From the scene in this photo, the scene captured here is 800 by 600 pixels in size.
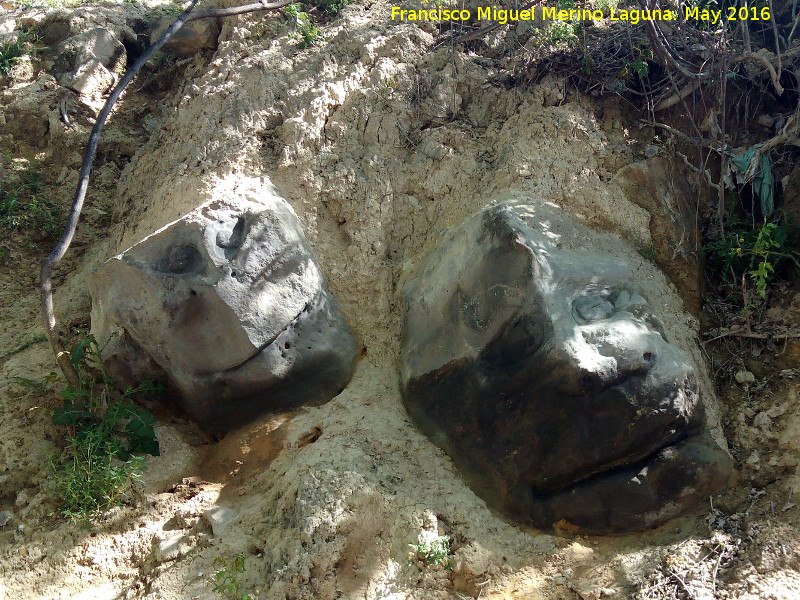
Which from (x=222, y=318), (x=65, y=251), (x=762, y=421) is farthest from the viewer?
(x=65, y=251)

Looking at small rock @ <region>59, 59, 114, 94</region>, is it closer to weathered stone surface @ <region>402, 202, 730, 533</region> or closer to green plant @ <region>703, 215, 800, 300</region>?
weathered stone surface @ <region>402, 202, 730, 533</region>

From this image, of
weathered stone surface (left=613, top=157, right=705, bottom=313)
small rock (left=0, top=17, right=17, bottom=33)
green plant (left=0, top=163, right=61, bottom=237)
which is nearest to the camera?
weathered stone surface (left=613, top=157, right=705, bottom=313)

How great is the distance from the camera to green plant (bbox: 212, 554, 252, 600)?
8.77ft

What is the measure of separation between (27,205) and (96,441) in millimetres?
1970

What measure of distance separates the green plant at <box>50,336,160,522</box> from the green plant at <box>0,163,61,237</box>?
4.40ft

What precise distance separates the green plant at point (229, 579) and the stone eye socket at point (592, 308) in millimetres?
1664

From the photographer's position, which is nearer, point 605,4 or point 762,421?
point 762,421

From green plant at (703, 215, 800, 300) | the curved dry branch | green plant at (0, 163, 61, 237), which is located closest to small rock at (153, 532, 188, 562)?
the curved dry branch

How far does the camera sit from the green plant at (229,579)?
8.77 ft

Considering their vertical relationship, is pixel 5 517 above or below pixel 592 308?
below

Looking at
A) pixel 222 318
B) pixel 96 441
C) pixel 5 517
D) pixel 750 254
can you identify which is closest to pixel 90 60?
pixel 222 318

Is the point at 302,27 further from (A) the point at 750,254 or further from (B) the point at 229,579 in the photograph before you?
(B) the point at 229,579

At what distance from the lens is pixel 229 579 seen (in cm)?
272

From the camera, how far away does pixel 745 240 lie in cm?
358
